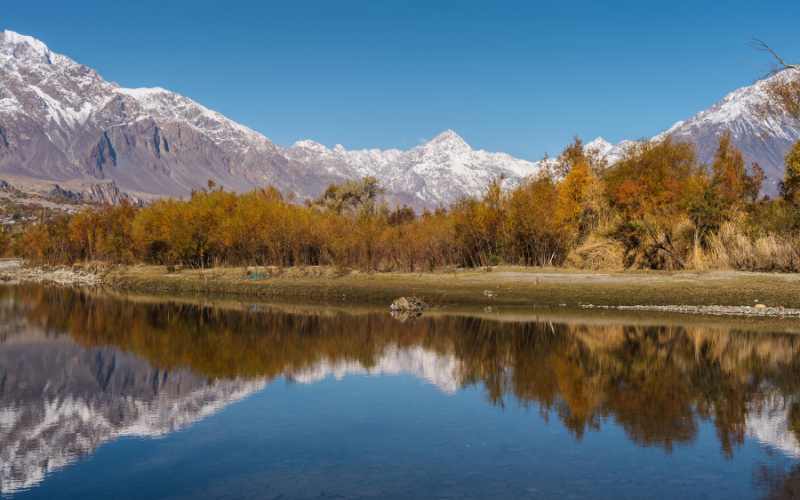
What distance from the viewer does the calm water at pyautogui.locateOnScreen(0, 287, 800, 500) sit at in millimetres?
14398

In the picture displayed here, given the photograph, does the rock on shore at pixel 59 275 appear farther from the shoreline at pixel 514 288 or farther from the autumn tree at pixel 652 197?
the autumn tree at pixel 652 197

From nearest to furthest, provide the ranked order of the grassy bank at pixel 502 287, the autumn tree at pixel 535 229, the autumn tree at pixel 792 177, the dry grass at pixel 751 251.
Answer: the grassy bank at pixel 502 287, the dry grass at pixel 751 251, the autumn tree at pixel 792 177, the autumn tree at pixel 535 229

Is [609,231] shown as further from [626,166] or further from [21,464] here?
[21,464]

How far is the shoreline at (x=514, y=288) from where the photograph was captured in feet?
140

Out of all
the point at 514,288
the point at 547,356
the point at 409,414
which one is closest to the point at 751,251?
the point at 514,288

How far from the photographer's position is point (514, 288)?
168 ft

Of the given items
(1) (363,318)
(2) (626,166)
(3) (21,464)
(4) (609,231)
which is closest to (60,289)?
(1) (363,318)

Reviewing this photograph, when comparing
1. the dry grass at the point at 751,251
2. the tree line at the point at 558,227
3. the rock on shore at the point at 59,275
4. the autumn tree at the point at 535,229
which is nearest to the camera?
the dry grass at the point at 751,251

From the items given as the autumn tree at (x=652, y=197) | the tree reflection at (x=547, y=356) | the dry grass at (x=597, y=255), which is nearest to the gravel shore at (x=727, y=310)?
the tree reflection at (x=547, y=356)

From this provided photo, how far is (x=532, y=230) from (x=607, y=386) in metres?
47.0

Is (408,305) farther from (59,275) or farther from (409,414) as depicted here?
(59,275)

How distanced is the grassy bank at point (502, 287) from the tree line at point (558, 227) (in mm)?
5686

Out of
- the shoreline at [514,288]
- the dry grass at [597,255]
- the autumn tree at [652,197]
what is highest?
the autumn tree at [652,197]

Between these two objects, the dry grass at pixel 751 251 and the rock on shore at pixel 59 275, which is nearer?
the dry grass at pixel 751 251
